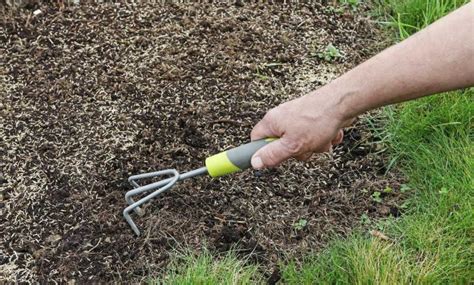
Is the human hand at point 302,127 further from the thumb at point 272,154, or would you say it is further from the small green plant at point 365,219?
the small green plant at point 365,219

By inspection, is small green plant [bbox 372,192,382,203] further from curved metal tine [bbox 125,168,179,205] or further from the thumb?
curved metal tine [bbox 125,168,179,205]

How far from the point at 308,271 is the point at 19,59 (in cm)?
154

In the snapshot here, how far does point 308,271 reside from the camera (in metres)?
2.02

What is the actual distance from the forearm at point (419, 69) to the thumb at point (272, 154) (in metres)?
0.21

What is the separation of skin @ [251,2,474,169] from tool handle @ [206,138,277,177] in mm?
38

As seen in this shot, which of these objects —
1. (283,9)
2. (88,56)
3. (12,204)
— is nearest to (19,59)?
(88,56)

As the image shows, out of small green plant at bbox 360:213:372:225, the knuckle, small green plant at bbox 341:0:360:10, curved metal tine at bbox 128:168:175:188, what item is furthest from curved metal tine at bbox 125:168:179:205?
A: small green plant at bbox 341:0:360:10

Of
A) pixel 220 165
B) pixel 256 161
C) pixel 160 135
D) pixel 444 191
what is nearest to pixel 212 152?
pixel 160 135

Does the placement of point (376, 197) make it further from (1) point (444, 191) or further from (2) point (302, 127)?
(2) point (302, 127)

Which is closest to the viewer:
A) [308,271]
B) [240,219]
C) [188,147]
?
[308,271]

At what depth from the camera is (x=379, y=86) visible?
1626 mm

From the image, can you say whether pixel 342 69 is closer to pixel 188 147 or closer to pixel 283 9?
pixel 283 9

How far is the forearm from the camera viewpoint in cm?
153

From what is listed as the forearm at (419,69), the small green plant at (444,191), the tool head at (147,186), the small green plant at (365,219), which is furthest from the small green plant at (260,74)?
the forearm at (419,69)
